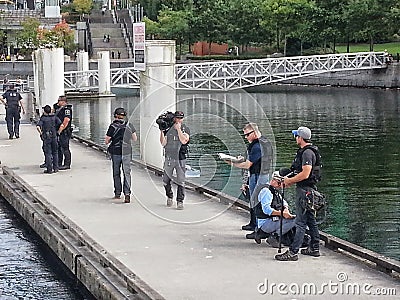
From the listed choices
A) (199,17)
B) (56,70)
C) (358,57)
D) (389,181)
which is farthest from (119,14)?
(389,181)

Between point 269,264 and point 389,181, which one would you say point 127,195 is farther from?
point 389,181

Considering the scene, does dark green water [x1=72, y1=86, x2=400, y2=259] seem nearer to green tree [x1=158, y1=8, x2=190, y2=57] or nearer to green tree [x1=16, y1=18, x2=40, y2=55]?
green tree [x1=158, y1=8, x2=190, y2=57]

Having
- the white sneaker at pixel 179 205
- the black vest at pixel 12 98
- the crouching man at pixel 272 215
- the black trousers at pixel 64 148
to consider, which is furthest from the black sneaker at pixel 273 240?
the black vest at pixel 12 98

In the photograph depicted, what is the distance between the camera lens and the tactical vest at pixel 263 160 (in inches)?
512

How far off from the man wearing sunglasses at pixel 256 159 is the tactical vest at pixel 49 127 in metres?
7.82

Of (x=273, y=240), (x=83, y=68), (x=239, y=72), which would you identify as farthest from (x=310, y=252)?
(x=83, y=68)

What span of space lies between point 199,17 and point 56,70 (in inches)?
1886

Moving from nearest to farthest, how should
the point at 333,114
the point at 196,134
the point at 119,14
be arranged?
the point at 196,134 < the point at 333,114 < the point at 119,14

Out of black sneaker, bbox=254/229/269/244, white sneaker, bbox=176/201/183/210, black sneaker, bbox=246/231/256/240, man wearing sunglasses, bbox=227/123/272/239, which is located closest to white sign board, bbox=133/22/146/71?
white sneaker, bbox=176/201/183/210

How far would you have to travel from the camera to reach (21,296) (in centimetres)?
1280

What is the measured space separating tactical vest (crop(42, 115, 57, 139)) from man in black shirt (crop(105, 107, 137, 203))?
3.77 metres

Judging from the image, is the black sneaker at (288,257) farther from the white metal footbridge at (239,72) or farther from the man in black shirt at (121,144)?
the white metal footbridge at (239,72)

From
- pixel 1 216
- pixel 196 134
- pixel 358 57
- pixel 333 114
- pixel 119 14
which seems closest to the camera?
pixel 1 216

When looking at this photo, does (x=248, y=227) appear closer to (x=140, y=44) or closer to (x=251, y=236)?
(x=251, y=236)
